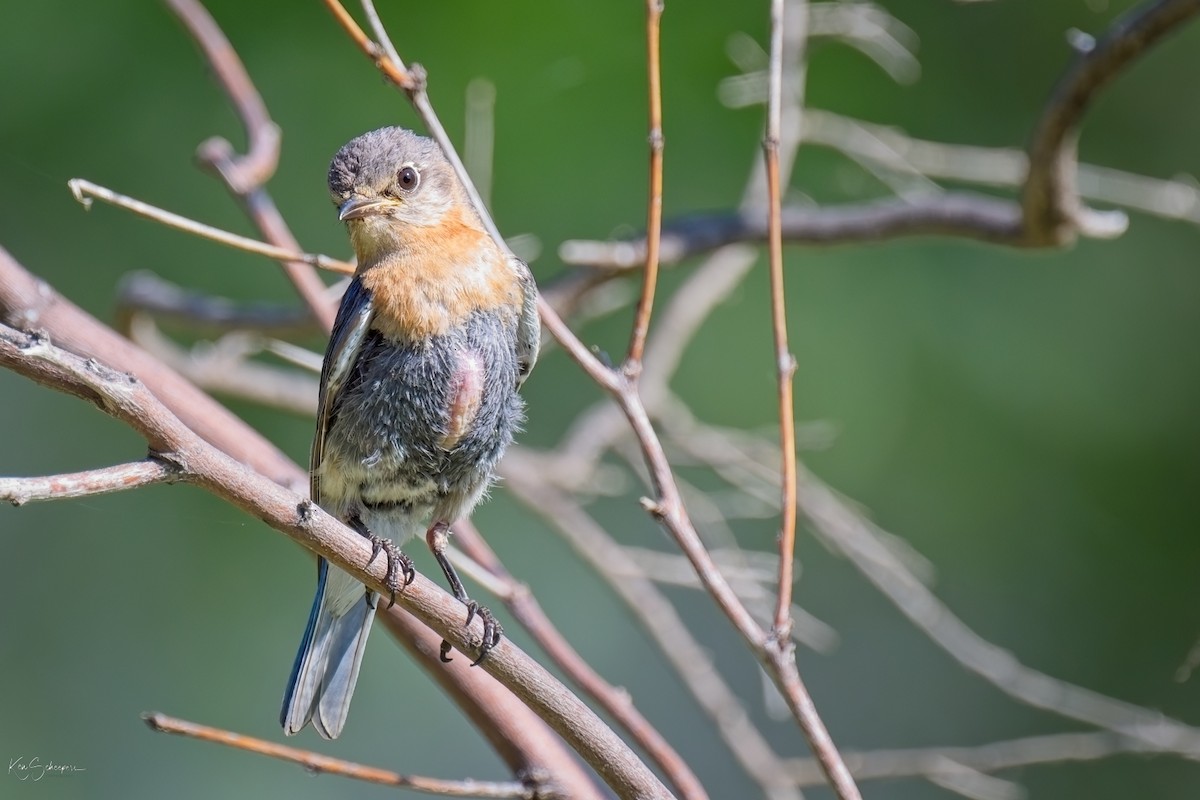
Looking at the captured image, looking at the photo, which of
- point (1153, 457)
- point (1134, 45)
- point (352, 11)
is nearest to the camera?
point (1134, 45)

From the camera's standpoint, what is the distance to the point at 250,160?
374cm

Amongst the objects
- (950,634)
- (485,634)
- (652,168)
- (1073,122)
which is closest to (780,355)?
(652,168)

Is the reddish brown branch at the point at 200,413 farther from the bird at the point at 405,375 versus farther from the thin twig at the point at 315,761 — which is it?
the bird at the point at 405,375

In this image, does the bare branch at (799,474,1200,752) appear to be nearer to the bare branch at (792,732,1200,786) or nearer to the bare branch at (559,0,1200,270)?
the bare branch at (792,732,1200,786)

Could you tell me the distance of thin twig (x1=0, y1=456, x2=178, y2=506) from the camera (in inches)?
68.1

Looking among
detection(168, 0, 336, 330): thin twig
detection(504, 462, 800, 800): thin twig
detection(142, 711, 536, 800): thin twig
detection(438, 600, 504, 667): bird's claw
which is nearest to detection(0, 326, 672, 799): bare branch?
detection(438, 600, 504, 667): bird's claw

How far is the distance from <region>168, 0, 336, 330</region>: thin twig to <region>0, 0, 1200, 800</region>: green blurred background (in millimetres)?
2291

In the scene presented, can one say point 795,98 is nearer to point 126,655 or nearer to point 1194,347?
point 1194,347

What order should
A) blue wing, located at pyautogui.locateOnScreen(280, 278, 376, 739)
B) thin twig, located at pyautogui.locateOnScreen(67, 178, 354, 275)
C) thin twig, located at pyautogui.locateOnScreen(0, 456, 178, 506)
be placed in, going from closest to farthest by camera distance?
1. thin twig, located at pyautogui.locateOnScreen(0, 456, 178, 506)
2. thin twig, located at pyautogui.locateOnScreen(67, 178, 354, 275)
3. blue wing, located at pyautogui.locateOnScreen(280, 278, 376, 739)

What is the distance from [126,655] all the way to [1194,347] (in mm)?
5997

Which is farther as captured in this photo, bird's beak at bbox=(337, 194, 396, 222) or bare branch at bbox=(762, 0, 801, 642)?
bird's beak at bbox=(337, 194, 396, 222)

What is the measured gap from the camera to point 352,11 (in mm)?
5984

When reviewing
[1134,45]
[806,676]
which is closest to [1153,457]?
[806,676]

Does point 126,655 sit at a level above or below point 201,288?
below
